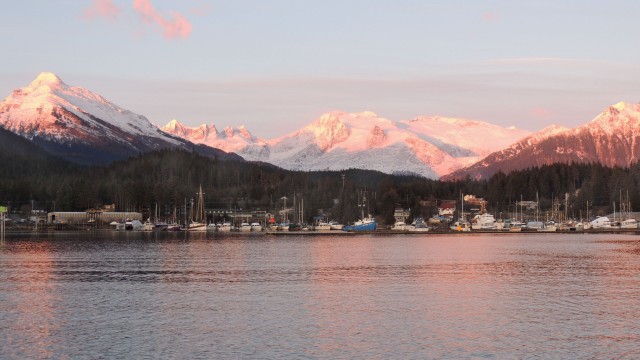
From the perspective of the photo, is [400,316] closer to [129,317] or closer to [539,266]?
[129,317]

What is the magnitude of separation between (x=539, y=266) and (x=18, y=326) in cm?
6630

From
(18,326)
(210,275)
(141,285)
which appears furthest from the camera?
(210,275)

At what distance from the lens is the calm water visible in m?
48.4

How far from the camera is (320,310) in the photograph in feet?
207

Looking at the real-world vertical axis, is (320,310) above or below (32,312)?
below

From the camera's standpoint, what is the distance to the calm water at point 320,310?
4841 centimetres

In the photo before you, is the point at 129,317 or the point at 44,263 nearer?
the point at 129,317

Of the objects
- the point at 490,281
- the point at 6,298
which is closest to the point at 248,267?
the point at 490,281

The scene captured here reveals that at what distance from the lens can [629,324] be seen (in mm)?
55875

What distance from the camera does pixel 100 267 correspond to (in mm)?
103188

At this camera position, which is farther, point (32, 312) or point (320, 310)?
point (320, 310)

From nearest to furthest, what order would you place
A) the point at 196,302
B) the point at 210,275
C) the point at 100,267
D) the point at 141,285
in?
the point at 196,302, the point at 141,285, the point at 210,275, the point at 100,267

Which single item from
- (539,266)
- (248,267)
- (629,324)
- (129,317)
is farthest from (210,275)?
(629,324)

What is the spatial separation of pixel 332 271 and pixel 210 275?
13.5 m
